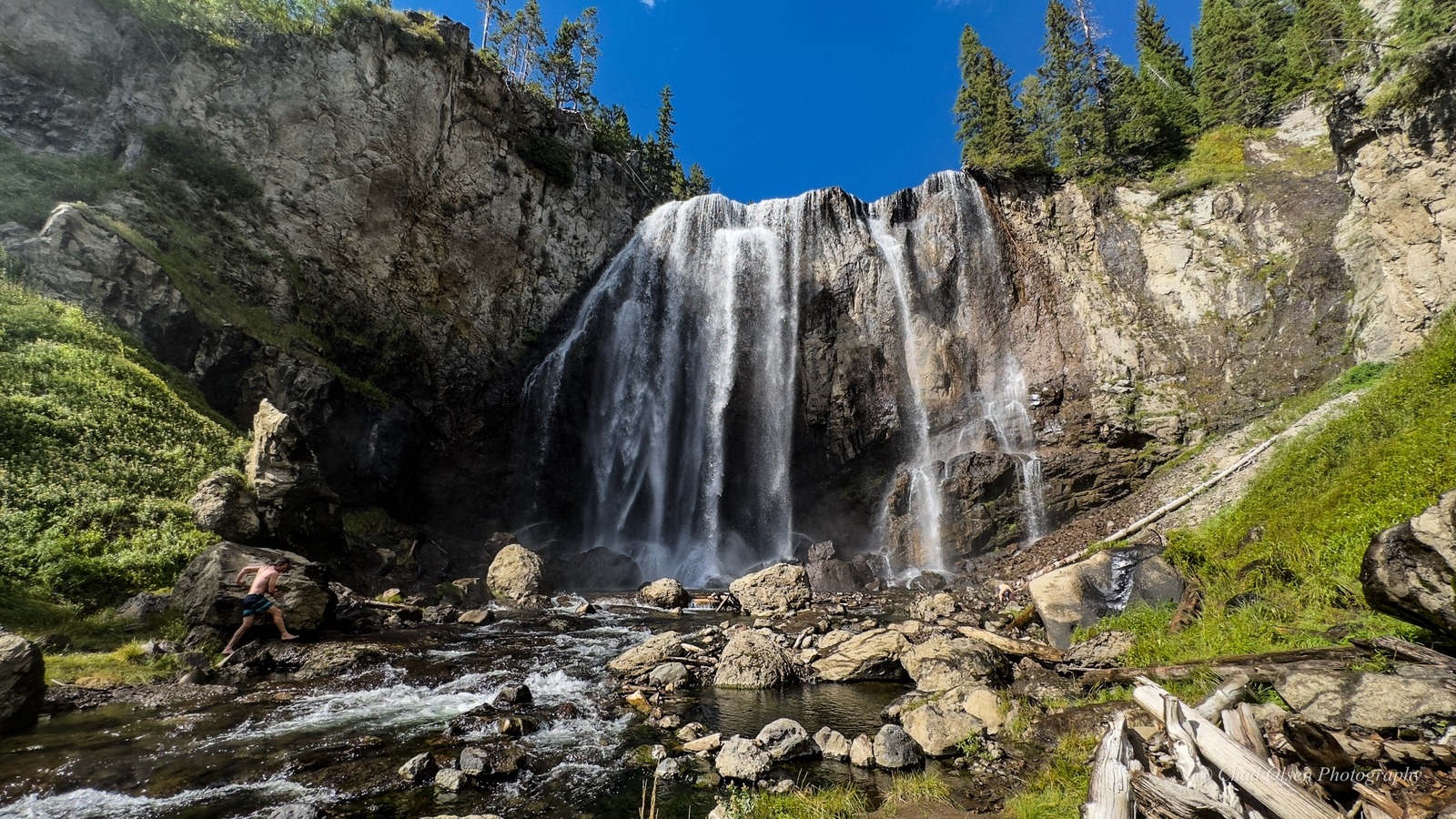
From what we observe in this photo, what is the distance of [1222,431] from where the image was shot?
2125 cm

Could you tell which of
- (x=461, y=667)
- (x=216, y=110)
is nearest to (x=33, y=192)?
(x=216, y=110)

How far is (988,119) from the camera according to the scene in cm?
3484

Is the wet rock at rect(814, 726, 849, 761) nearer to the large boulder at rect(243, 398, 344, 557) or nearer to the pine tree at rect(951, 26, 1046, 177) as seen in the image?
the large boulder at rect(243, 398, 344, 557)

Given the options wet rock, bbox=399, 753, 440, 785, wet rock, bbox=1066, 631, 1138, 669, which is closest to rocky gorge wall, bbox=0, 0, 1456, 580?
wet rock, bbox=1066, 631, 1138, 669

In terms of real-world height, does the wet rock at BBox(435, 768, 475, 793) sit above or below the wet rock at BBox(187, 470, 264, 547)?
below

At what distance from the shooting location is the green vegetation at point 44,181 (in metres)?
15.7

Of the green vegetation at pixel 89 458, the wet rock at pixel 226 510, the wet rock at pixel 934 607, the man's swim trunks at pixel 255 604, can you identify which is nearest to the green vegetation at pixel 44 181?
the green vegetation at pixel 89 458

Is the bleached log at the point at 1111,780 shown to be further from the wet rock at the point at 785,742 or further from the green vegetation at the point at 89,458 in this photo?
the green vegetation at the point at 89,458

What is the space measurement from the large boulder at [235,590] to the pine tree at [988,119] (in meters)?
33.5

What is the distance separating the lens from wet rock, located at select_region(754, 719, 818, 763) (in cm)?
639

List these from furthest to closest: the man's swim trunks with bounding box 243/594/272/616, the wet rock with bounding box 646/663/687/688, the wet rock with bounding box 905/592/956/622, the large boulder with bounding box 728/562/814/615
Answer: the large boulder with bounding box 728/562/814/615 → the wet rock with bounding box 905/592/956/622 → the man's swim trunks with bounding box 243/594/272/616 → the wet rock with bounding box 646/663/687/688

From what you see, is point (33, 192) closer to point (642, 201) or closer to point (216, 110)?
point (216, 110)

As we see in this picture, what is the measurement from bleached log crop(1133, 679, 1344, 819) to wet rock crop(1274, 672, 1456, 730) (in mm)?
703

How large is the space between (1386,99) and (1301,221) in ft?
24.0
